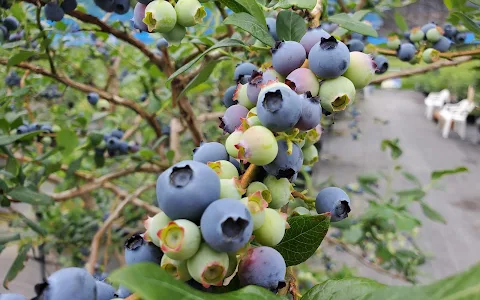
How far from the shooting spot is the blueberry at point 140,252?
1.34 ft

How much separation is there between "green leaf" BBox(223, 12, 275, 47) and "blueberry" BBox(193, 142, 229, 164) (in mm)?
196

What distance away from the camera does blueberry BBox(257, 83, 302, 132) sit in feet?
1.45

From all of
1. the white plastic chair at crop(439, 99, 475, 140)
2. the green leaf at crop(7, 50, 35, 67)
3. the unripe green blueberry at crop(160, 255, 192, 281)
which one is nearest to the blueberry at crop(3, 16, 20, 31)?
the green leaf at crop(7, 50, 35, 67)

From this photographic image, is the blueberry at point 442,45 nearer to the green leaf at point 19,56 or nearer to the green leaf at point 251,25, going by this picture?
the green leaf at point 251,25

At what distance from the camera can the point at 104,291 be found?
1.29 feet

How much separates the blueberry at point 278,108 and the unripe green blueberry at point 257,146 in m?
0.01

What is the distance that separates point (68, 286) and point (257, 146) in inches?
8.7

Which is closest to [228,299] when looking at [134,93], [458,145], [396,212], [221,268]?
[221,268]

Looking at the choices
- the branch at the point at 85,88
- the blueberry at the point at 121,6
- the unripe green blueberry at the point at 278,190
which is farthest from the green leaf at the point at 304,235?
the branch at the point at 85,88

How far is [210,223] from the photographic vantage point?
354 millimetres

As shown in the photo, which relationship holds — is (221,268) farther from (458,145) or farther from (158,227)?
(458,145)

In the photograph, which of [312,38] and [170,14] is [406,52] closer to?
[312,38]

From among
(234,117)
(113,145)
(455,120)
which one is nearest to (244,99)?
(234,117)

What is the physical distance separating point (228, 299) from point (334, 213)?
0.84 feet
